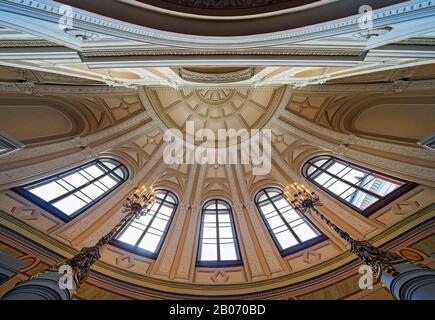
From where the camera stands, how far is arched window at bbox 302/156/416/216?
8.14 meters

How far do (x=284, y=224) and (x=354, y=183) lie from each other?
3.12m

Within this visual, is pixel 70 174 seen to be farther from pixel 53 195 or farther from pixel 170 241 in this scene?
pixel 170 241

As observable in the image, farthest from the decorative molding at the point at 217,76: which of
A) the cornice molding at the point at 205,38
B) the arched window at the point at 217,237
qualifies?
the arched window at the point at 217,237

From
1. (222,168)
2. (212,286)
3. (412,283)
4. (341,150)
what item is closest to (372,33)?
(412,283)

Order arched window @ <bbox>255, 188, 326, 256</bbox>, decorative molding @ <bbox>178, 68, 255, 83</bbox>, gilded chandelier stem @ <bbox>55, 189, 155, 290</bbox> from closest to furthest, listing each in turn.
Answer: gilded chandelier stem @ <bbox>55, 189, 155, 290</bbox> < decorative molding @ <bbox>178, 68, 255, 83</bbox> < arched window @ <bbox>255, 188, 326, 256</bbox>

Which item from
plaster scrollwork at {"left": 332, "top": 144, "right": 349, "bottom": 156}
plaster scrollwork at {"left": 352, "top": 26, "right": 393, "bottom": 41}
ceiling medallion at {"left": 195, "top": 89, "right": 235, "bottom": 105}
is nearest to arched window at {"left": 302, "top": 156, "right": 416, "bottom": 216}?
plaster scrollwork at {"left": 332, "top": 144, "right": 349, "bottom": 156}

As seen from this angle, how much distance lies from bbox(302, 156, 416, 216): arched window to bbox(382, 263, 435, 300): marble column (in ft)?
18.2

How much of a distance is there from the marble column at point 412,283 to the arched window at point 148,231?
24.4 feet

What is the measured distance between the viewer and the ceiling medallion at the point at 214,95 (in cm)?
1281

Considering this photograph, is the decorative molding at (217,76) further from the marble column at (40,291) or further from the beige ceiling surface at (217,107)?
the marble column at (40,291)

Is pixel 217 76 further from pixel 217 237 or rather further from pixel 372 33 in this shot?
pixel 217 237

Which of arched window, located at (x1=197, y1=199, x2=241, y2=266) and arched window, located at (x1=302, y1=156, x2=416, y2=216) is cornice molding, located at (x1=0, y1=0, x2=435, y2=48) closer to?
arched window, located at (x1=302, y1=156, x2=416, y2=216)

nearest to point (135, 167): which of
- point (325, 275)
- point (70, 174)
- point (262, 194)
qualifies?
point (70, 174)

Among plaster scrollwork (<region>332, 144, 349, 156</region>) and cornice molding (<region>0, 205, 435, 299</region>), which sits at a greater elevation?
plaster scrollwork (<region>332, 144, 349, 156</region>)
